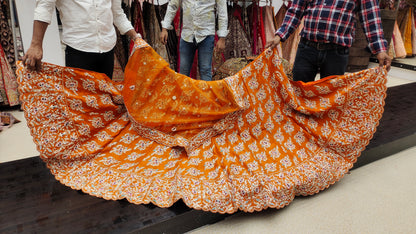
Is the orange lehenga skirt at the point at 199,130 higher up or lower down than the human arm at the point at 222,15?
lower down

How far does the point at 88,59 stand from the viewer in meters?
1.91

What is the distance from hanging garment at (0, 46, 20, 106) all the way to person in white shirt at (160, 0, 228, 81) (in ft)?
5.46

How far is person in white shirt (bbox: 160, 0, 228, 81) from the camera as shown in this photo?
2.69m

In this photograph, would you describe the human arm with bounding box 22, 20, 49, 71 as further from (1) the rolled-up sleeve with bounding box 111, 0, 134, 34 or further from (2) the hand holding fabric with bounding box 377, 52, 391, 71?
(2) the hand holding fabric with bounding box 377, 52, 391, 71

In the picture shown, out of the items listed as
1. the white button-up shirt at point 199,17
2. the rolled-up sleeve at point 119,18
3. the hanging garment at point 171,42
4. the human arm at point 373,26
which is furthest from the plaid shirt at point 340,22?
the hanging garment at point 171,42

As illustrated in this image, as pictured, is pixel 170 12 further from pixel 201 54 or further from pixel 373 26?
pixel 373 26

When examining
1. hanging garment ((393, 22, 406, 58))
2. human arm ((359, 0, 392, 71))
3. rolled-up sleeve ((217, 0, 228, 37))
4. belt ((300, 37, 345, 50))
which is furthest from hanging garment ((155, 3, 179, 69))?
hanging garment ((393, 22, 406, 58))

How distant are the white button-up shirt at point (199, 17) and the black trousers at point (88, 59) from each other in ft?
3.08

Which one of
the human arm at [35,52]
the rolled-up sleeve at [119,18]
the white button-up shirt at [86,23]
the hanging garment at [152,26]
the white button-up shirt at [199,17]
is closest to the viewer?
the human arm at [35,52]

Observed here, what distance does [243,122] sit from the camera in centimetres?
194

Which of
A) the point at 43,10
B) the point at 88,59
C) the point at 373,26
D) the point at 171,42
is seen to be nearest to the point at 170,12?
the point at 171,42

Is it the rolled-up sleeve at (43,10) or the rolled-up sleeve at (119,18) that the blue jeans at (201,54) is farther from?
the rolled-up sleeve at (43,10)

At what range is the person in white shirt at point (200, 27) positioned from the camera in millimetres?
2686

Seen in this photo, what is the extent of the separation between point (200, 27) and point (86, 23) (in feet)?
3.74
